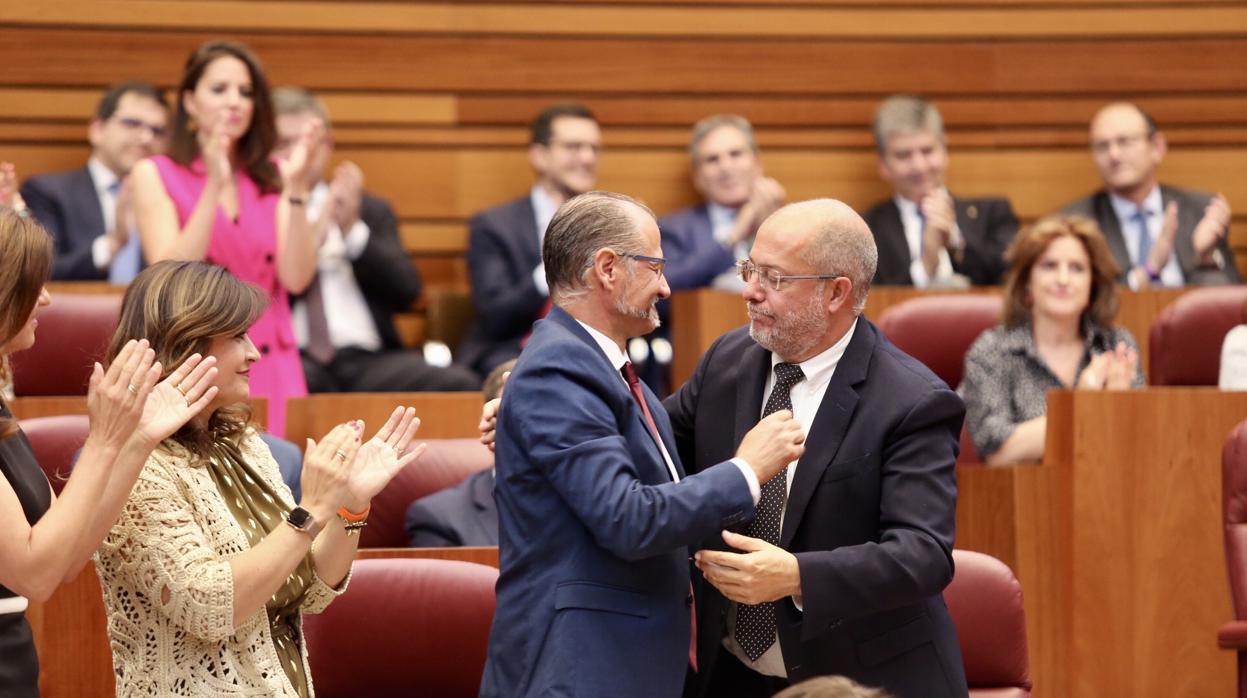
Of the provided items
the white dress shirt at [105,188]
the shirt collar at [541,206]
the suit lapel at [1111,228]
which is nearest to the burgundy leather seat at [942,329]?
the suit lapel at [1111,228]

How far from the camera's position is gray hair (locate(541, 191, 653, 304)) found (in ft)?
6.90

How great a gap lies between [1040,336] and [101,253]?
8.02 ft

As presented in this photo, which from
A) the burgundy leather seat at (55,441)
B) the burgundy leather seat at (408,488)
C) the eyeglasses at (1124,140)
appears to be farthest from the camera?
the eyeglasses at (1124,140)

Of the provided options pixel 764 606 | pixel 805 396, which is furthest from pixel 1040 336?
pixel 764 606

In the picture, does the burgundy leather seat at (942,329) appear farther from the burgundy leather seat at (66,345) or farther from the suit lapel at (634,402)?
the burgundy leather seat at (66,345)

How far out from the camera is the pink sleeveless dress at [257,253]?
3658mm

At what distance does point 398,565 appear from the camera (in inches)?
96.0

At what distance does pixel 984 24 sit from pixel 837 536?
3312mm

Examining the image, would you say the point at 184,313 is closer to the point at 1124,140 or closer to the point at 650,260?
the point at 650,260

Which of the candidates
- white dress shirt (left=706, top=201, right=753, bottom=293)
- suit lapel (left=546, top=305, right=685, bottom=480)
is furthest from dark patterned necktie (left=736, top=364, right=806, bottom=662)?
white dress shirt (left=706, top=201, right=753, bottom=293)

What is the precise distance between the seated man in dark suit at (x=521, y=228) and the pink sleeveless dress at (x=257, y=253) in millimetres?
791

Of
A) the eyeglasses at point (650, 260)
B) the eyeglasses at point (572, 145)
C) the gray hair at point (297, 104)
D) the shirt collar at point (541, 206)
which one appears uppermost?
the gray hair at point (297, 104)

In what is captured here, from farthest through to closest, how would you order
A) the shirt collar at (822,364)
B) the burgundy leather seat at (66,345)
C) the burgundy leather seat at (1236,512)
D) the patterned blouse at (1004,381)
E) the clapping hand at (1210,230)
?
the clapping hand at (1210,230)
the patterned blouse at (1004,381)
the burgundy leather seat at (66,345)
the burgundy leather seat at (1236,512)
the shirt collar at (822,364)

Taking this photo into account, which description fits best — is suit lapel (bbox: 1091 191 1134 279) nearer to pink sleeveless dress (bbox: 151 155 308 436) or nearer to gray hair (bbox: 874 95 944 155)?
gray hair (bbox: 874 95 944 155)
